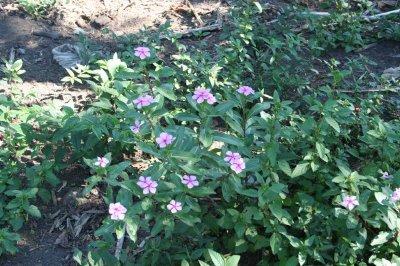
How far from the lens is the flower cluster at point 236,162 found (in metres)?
2.84

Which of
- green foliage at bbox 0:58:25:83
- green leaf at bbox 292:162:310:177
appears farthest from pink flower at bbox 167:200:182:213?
green foliage at bbox 0:58:25:83

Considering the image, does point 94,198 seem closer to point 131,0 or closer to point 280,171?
point 280,171

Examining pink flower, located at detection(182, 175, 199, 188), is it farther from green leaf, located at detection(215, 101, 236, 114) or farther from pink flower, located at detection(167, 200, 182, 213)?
green leaf, located at detection(215, 101, 236, 114)

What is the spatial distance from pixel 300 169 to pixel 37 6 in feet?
10.7

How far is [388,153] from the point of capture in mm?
3355

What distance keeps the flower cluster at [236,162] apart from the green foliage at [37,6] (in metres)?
3.23

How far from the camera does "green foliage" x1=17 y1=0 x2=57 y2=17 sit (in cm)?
532

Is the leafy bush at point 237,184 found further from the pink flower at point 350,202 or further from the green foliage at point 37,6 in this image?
the green foliage at point 37,6

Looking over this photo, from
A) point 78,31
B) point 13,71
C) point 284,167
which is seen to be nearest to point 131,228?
point 284,167

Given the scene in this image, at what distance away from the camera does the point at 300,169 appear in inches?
128

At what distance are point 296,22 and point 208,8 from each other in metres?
0.90

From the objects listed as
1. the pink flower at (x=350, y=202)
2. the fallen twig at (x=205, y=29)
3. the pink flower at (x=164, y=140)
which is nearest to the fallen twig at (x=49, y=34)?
the fallen twig at (x=205, y=29)

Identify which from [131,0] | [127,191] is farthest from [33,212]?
[131,0]

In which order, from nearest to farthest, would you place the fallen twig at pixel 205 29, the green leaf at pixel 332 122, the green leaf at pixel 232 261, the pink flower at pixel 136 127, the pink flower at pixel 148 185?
the green leaf at pixel 232 261 < the pink flower at pixel 148 185 < the pink flower at pixel 136 127 < the green leaf at pixel 332 122 < the fallen twig at pixel 205 29
